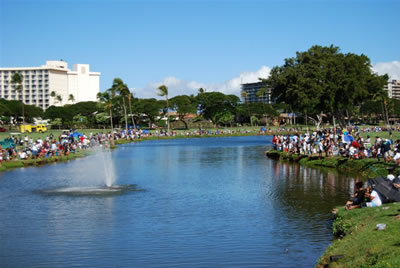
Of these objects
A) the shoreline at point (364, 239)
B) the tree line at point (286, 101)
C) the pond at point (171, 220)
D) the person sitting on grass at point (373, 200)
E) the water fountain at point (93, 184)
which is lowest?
the pond at point (171, 220)

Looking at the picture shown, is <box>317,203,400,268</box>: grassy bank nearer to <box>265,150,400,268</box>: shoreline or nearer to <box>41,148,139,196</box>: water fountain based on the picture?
<box>265,150,400,268</box>: shoreline

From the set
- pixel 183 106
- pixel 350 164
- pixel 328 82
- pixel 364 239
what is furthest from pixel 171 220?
pixel 183 106

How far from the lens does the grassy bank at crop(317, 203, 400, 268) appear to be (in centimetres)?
1115

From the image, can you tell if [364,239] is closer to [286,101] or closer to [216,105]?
[286,101]

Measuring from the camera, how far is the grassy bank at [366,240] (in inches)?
439

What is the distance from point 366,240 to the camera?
1308cm

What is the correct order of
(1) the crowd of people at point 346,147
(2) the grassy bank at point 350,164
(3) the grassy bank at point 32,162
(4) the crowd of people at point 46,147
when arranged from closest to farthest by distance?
1. (2) the grassy bank at point 350,164
2. (1) the crowd of people at point 346,147
3. (3) the grassy bank at point 32,162
4. (4) the crowd of people at point 46,147

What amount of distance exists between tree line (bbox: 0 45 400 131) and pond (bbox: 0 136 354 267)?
33.2 meters

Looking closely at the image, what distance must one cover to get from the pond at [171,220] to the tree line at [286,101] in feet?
109

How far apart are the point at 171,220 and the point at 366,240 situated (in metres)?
9.21

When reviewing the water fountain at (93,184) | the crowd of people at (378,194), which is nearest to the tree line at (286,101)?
the water fountain at (93,184)

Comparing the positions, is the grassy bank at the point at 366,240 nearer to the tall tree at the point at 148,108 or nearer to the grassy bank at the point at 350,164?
the grassy bank at the point at 350,164

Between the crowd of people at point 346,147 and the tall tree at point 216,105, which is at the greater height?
the tall tree at point 216,105

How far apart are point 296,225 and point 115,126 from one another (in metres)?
132
